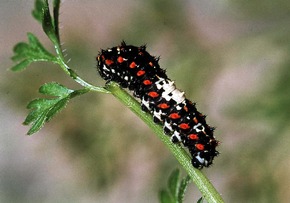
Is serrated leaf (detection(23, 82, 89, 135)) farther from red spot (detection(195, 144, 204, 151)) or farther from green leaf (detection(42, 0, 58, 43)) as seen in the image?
red spot (detection(195, 144, 204, 151))

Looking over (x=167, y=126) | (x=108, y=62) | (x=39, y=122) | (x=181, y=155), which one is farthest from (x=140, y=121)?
(x=181, y=155)

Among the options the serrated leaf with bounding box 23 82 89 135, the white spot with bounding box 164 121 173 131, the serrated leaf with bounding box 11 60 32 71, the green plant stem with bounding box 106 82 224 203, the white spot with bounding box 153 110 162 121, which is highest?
the serrated leaf with bounding box 11 60 32 71

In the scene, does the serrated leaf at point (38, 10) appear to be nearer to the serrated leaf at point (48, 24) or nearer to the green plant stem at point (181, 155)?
the serrated leaf at point (48, 24)

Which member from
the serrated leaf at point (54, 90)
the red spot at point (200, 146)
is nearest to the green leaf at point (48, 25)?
the serrated leaf at point (54, 90)

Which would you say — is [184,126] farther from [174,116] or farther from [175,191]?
[175,191]

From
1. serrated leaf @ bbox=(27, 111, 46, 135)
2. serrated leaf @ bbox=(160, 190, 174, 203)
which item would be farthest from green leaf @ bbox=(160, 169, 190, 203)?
serrated leaf @ bbox=(27, 111, 46, 135)

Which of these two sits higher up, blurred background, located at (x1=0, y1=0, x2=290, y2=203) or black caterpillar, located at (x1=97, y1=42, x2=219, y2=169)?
blurred background, located at (x1=0, y1=0, x2=290, y2=203)
